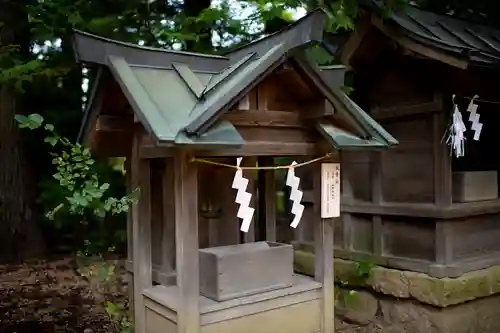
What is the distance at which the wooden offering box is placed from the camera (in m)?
3.67

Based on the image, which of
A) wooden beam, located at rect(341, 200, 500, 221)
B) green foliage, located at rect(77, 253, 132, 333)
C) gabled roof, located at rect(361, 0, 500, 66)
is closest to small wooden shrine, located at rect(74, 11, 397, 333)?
green foliage, located at rect(77, 253, 132, 333)

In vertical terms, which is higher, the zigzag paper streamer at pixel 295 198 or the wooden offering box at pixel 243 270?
A: the zigzag paper streamer at pixel 295 198

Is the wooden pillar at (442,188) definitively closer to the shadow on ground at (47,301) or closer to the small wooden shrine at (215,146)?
the small wooden shrine at (215,146)

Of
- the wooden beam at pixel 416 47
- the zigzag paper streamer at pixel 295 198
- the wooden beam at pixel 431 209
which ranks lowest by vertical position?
the wooden beam at pixel 431 209

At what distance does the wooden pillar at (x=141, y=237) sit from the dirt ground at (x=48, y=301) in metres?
1.56

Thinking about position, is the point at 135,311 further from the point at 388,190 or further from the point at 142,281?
the point at 388,190

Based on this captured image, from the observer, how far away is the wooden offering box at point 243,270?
3.67 meters

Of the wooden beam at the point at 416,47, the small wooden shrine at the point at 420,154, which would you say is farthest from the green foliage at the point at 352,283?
the wooden beam at the point at 416,47

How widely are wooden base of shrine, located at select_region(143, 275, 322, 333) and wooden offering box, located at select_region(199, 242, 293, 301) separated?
7cm

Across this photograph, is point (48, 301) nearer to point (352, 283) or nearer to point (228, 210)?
point (228, 210)

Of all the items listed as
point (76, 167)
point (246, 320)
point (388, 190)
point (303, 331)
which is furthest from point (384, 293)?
point (76, 167)

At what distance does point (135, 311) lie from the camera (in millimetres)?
4098

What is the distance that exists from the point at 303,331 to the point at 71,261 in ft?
22.9

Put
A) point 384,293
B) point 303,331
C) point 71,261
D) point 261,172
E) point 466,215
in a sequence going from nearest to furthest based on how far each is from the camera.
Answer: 1. point 303,331
2. point 261,172
3. point 466,215
4. point 384,293
5. point 71,261
